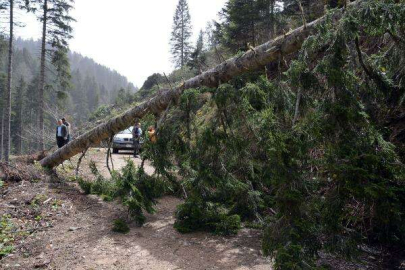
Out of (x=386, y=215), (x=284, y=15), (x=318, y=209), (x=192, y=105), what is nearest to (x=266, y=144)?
(x=318, y=209)

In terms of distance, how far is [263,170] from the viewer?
15.2ft

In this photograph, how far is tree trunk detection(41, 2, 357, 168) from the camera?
4160 millimetres

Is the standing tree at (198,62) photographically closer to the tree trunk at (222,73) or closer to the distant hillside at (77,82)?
the tree trunk at (222,73)

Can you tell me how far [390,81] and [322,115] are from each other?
1.21 m

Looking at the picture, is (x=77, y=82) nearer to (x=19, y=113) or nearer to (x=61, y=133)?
(x=19, y=113)

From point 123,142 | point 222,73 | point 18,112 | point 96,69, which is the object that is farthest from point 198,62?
point 96,69

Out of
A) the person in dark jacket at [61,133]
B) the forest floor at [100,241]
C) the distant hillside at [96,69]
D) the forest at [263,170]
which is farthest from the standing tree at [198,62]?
the distant hillside at [96,69]

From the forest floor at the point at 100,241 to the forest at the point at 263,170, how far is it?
0.03m

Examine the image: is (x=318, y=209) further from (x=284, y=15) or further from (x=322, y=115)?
(x=284, y=15)

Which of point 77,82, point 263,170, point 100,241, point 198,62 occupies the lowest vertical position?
point 100,241

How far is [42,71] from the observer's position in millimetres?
19406

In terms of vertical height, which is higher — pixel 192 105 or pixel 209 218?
pixel 192 105

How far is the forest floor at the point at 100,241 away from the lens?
4.44 meters

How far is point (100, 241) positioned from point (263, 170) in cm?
328
